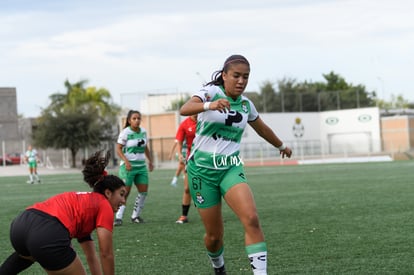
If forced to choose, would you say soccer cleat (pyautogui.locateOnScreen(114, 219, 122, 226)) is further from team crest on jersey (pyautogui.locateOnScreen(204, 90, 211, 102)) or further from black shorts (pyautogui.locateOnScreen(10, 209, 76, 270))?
black shorts (pyautogui.locateOnScreen(10, 209, 76, 270))

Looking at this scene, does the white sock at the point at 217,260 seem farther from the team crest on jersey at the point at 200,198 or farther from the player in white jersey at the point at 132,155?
the player in white jersey at the point at 132,155

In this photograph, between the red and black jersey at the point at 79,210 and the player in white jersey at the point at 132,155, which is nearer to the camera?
the red and black jersey at the point at 79,210

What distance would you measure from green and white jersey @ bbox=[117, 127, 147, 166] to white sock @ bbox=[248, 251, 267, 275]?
794 cm

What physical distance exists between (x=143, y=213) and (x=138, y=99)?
53579 mm

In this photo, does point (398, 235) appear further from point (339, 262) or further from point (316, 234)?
point (339, 262)

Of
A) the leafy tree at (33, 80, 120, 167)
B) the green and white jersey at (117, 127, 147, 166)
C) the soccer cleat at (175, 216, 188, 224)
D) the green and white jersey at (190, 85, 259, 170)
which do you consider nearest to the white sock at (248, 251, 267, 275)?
the green and white jersey at (190, 85, 259, 170)

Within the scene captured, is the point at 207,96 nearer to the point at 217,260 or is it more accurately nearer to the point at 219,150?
the point at 219,150

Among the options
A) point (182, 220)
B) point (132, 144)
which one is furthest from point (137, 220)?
point (132, 144)

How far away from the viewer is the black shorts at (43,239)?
20.5 ft

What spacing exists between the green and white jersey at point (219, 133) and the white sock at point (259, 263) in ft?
3.39

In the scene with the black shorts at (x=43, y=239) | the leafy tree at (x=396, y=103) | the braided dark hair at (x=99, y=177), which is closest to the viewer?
the black shorts at (x=43, y=239)

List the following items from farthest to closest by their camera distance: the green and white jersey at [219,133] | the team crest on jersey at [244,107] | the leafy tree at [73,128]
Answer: the leafy tree at [73,128]
the team crest on jersey at [244,107]
the green and white jersey at [219,133]

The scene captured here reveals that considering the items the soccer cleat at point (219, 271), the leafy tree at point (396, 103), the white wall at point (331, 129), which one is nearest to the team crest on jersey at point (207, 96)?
the soccer cleat at point (219, 271)

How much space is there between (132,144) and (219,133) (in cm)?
720
